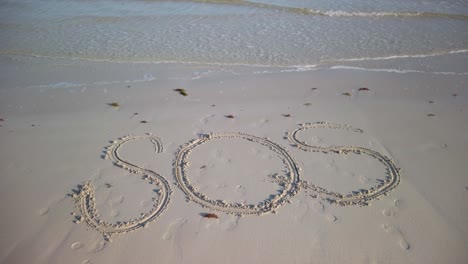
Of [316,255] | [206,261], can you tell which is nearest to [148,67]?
[206,261]

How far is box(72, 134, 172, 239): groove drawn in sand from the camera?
10.3 feet

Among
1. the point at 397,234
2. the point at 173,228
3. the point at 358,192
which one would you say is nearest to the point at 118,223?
the point at 173,228

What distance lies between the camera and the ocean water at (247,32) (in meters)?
6.62

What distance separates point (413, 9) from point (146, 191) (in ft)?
32.0

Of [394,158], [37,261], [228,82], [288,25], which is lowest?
[37,261]

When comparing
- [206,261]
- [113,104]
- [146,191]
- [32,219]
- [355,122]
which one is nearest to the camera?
[206,261]

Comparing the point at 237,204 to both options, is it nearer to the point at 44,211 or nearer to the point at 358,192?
the point at 358,192

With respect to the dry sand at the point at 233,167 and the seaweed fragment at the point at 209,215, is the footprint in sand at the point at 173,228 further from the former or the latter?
the seaweed fragment at the point at 209,215

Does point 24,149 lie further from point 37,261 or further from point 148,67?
point 148,67

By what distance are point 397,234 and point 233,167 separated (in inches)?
75.7

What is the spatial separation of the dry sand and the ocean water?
872 mm

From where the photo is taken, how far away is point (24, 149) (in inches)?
163

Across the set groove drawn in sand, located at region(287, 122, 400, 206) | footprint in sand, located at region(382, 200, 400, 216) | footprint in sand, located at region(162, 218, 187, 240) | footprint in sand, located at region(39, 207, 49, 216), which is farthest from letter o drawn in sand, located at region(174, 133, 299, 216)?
footprint in sand, located at region(39, 207, 49, 216)

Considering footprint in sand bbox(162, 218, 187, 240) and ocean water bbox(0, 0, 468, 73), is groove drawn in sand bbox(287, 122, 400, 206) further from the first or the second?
ocean water bbox(0, 0, 468, 73)
